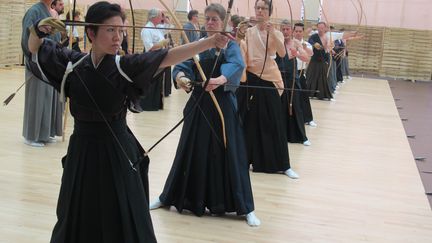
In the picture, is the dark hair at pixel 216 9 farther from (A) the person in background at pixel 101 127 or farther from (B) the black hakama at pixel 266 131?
(B) the black hakama at pixel 266 131

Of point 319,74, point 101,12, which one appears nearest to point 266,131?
point 101,12

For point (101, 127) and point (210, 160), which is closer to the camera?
point (101, 127)

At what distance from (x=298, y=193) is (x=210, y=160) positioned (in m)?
0.95

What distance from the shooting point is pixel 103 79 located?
197 cm

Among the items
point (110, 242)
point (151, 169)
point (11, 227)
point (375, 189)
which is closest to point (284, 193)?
point (375, 189)

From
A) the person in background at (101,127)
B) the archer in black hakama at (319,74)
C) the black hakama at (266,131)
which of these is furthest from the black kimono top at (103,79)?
the archer in black hakama at (319,74)

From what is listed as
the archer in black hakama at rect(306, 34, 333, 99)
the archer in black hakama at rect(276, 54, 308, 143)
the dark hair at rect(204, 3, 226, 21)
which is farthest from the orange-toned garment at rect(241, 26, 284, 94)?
the archer in black hakama at rect(306, 34, 333, 99)

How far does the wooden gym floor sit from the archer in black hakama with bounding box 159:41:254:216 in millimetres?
115

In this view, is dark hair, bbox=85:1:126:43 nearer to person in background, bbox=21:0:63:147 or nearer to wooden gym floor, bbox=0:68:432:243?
wooden gym floor, bbox=0:68:432:243

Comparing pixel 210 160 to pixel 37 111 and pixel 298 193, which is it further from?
pixel 37 111

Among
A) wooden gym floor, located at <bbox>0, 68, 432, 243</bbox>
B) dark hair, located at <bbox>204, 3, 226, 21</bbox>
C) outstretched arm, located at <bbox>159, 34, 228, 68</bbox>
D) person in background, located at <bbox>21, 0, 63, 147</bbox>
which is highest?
dark hair, located at <bbox>204, 3, 226, 21</bbox>

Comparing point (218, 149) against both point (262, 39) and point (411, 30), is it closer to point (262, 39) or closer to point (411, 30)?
point (262, 39)

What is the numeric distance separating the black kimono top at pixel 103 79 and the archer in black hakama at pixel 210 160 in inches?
47.9

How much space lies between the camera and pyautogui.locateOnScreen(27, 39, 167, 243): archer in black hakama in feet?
6.57
